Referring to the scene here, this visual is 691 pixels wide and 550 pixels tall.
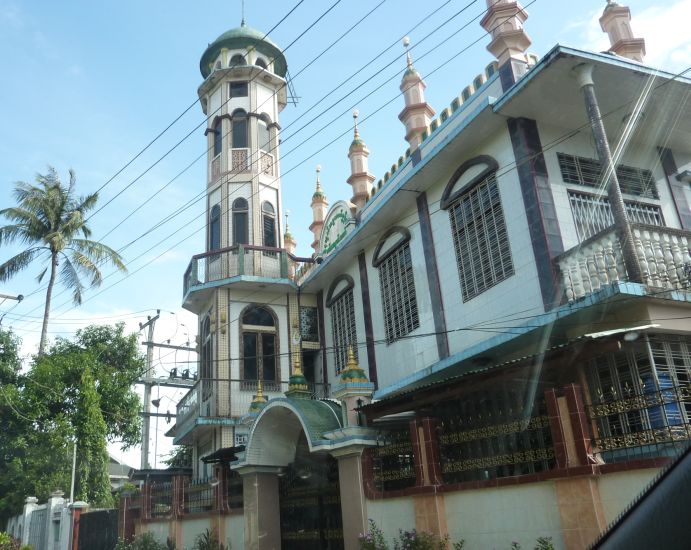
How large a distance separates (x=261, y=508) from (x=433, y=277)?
242 inches

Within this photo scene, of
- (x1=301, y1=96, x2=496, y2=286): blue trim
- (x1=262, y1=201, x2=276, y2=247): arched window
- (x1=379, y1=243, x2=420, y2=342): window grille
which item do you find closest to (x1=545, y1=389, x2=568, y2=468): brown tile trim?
(x1=301, y1=96, x2=496, y2=286): blue trim

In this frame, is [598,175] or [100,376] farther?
[100,376]

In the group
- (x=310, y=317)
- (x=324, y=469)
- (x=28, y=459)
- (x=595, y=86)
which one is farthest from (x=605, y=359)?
(x=28, y=459)

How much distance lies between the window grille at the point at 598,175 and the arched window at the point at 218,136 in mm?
13982

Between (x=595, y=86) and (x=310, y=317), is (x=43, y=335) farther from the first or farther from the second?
(x=595, y=86)

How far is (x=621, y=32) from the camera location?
44.4 feet

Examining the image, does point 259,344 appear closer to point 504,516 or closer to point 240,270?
point 240,270

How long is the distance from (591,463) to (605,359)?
2.30 m

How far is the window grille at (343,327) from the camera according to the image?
18.4 m

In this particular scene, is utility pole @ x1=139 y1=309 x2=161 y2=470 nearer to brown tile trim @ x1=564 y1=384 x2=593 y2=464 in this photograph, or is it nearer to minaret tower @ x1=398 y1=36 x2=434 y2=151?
minaret tower @ x1=398 y1=36 x2=434 y2=151

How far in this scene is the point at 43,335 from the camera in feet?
80.5

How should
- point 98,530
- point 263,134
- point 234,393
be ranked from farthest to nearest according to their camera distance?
point 263,134, point 98,530, point 234,393

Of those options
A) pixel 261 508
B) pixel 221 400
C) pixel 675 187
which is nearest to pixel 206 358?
pixel 221 400

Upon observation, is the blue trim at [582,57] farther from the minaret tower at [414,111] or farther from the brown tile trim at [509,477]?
the brown tile trim at [509,477]
